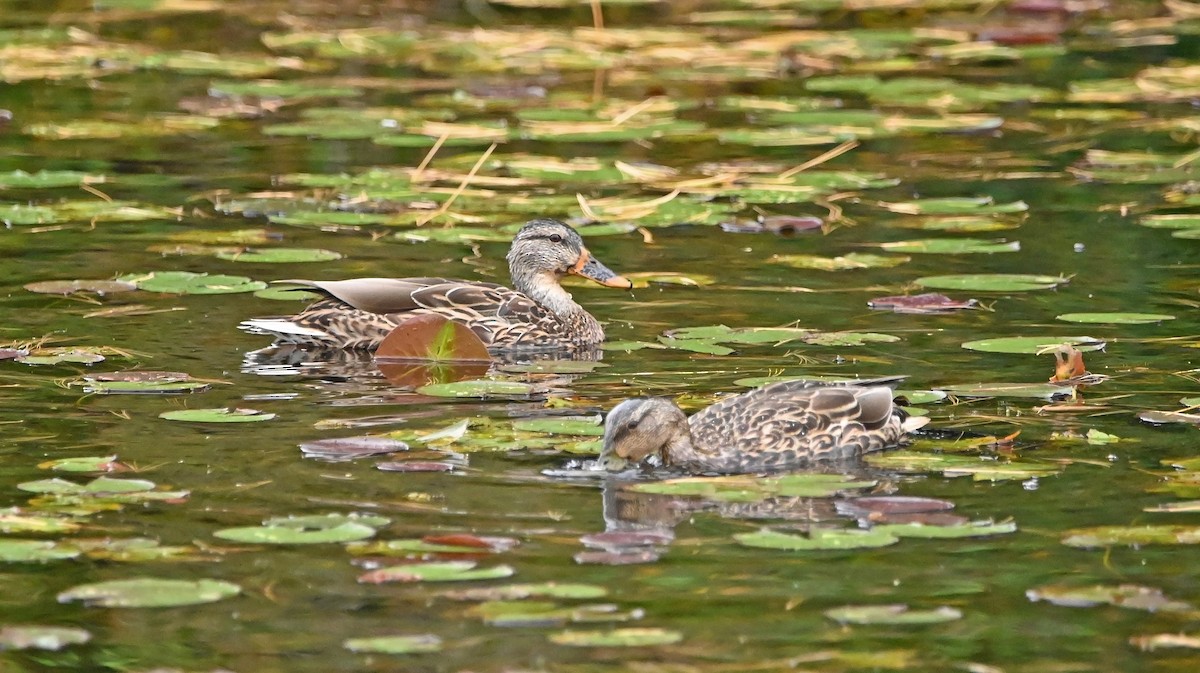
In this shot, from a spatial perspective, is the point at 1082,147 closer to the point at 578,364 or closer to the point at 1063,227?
the point at 1063,227

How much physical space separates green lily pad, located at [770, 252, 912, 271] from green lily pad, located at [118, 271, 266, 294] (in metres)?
2.74

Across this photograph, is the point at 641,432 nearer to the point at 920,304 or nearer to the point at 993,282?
the point at 920,304

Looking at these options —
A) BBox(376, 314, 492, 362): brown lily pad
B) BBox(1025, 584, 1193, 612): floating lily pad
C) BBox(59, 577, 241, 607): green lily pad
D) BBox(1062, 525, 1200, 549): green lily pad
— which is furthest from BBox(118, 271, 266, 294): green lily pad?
BBox(1025, 584, 1193, 612): floating lily pad

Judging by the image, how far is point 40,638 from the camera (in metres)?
5.87

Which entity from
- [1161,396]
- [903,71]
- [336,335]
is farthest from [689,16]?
[1161,396]

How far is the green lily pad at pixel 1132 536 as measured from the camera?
6.67 metres

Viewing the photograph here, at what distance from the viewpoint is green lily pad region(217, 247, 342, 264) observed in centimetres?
1141

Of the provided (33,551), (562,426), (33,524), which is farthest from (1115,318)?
(33,551)

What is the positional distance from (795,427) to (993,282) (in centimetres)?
320

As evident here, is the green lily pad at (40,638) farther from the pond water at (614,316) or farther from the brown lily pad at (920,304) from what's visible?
the brown lily pad at (920,304)

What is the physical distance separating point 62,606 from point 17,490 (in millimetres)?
1230

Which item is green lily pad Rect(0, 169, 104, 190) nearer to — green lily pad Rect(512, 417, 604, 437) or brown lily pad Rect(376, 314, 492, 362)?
brown lily pad Rect(376, 314, 492, 362)

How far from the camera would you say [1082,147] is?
587 inches

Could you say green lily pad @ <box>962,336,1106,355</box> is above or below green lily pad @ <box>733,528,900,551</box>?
above
